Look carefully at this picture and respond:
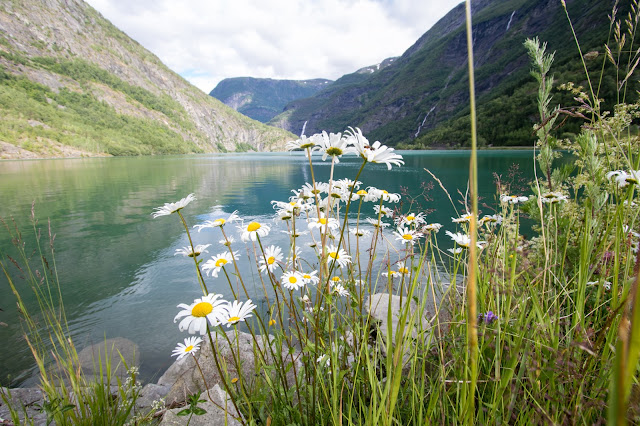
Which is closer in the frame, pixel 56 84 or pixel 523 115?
pixel 523 115

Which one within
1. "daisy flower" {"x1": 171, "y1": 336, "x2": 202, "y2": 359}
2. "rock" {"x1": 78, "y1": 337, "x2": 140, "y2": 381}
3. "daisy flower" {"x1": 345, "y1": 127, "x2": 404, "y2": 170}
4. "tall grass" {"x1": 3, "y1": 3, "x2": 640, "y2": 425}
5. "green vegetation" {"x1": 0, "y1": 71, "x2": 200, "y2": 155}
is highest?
"green vegetation" {"x1": 0, "y1": 71, "x2": 200, "y2": 155}

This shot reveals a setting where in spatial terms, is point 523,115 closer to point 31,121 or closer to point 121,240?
point 121,240

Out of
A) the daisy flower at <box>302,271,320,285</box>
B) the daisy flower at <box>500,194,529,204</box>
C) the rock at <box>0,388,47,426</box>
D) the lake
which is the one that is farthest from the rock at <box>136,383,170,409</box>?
the daisy flower at <box>500,194,529,204</box>

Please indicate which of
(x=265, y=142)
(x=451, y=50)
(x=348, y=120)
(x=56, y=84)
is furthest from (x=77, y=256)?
(x=451, y=50)

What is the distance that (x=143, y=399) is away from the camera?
2.87 meters

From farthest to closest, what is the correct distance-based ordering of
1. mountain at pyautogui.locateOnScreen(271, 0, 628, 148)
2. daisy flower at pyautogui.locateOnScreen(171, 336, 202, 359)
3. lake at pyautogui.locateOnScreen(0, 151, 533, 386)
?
mountain at pyautogui.locateOnScreen(271, 0, 628, 148), lake at pyautogui.locateOnScreen(0, 151, 533, 386), daisy flower at pyautogui.locateOnScreen(171, 336, 202, 359)

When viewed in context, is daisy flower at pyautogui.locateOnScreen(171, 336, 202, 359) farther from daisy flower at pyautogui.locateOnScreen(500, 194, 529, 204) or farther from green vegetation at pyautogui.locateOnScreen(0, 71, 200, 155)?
green vegetation at pyautogui.locateOnScreen(0, 71, 200, 155)

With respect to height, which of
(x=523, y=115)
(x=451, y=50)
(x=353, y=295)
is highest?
(x=451, y=50)

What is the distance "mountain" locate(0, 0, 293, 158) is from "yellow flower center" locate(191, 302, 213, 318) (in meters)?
79.7

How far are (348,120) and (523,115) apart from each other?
414 ft

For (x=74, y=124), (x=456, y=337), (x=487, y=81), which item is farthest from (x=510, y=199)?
(x=487, y=81)

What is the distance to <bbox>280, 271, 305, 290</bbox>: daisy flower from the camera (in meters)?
1.67

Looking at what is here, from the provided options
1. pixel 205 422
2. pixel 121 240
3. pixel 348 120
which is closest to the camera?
pixel 205 422

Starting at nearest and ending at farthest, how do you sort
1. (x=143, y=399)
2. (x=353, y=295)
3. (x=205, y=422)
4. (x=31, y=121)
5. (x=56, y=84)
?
(x=353, y=295) → (x=205, y=422) → (x=143, y=399) → (x=31, y=121) → (x=56, y=84)
